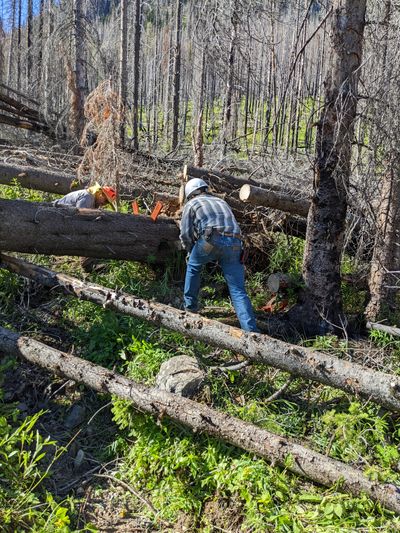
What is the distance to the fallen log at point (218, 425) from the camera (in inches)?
133

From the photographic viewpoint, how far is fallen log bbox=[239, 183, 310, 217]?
621cm

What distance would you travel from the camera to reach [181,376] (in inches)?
174

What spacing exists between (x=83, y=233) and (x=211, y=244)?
1.52 m

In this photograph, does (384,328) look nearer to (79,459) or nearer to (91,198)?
(79,459)

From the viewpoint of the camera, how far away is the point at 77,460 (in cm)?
427

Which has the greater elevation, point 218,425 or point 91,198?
point 91,198

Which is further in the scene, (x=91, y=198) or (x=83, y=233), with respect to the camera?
(x=91, y=198)

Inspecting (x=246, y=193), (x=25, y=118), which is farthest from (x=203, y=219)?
(x=25, y=118)

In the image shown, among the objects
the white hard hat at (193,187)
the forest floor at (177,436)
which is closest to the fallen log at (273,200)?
the white hard hat at (193,187)

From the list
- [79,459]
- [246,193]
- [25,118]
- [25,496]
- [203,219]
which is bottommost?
[79,459]

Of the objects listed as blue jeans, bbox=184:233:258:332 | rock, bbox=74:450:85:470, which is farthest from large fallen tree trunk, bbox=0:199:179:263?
rock, bbox=74:450:85:470

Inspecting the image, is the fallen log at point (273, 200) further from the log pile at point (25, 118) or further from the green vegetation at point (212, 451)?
the log pile at point (25, 118)

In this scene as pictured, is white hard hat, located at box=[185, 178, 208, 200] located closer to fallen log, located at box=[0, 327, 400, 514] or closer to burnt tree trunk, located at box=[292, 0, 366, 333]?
burnt tree trunk, located at box=[292, 0, 366, 333]

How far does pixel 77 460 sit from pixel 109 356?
1135 millimetres
